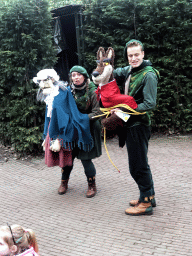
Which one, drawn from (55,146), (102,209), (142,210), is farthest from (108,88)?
(102,209)

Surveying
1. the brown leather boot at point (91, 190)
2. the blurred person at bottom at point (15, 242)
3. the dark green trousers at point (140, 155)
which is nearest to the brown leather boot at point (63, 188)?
the brown leather boot at point (91, 190)

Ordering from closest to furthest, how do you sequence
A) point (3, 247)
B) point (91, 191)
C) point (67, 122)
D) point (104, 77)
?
point (3, 247) < point (104, 77) < point (67, 122) < point (91, 191)

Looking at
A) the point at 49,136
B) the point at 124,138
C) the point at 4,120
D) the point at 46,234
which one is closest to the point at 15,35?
the point at 4,120

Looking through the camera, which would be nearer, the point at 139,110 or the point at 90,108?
the point at 139,110

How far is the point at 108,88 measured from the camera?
349 cm

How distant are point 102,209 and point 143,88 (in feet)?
5.76

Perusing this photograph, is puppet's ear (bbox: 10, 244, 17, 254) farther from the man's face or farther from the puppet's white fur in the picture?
the man's face

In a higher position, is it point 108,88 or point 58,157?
point 108,88

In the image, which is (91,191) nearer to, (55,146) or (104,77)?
→ (55,146)

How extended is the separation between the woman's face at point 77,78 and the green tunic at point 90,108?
0.12 meters

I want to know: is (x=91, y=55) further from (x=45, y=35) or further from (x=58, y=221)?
(x=58, y=221)

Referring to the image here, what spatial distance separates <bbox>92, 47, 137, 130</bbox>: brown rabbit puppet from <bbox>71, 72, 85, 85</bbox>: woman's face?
0.60m

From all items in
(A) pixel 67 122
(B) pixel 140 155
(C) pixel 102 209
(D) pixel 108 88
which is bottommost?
(C) pixel 102 209

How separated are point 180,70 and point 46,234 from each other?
5038 millimetres
